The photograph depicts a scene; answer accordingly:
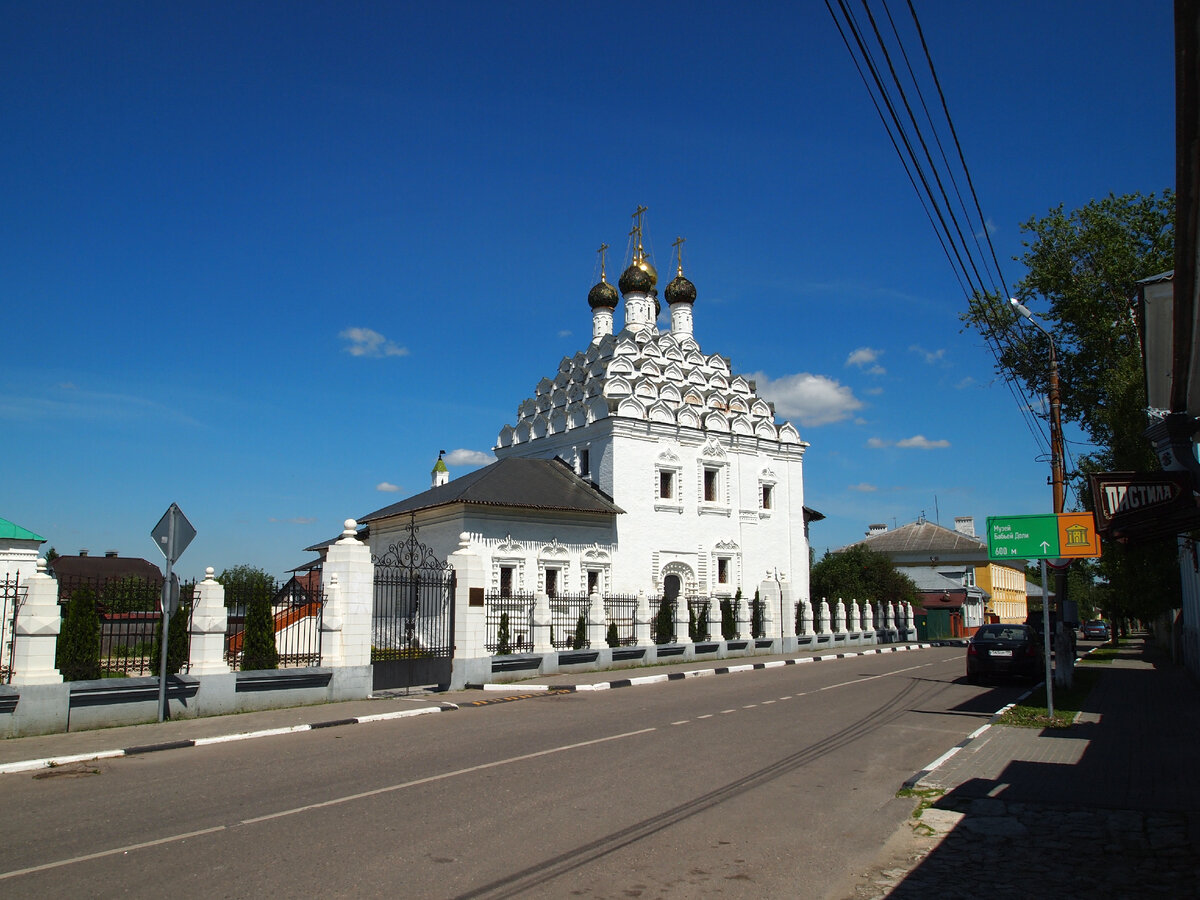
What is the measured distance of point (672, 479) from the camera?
111ft

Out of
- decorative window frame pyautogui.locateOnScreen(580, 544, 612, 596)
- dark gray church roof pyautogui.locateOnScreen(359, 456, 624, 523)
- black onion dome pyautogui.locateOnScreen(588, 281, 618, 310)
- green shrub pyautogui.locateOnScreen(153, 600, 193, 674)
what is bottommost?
green shrub pyautogui.locateOnScreen(153, 600, 193, 674)

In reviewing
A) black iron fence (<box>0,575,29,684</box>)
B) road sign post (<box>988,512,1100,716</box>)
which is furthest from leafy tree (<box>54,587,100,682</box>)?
road sign post (<box>988,512,1100,716</box>)

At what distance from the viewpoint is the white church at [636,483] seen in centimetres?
2955

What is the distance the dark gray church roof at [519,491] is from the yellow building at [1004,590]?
39129mm

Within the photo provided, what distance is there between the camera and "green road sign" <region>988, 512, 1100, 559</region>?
11820mm

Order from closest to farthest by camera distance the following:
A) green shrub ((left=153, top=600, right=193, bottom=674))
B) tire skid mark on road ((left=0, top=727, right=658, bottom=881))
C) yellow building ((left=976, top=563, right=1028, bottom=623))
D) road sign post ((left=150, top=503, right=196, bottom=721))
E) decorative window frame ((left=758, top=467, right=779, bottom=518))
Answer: tire skid mark on road ((left=0, top=727, right=658, bottom=881))
road sign post ((left=150, top=503, right=196, bottom=721))
green shrub ((left=153, top=600, right=193, bottom=674))
decorative window frame ((left=758, top=467, right=779, bottom=518))
yellow building ((left=976, top=563, right=1028, bottom=623))

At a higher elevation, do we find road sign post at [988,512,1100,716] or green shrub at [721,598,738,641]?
road sign post at [988,512,1100,716]

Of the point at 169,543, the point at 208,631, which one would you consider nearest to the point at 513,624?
the point at 208,631

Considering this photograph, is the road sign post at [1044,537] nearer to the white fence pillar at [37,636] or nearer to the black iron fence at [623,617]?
the white fence pillar at [37,636]

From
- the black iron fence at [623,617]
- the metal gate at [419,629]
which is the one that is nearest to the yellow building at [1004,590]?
the black iron fence at [623,617]

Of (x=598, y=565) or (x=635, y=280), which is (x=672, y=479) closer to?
(x=598, y=565)

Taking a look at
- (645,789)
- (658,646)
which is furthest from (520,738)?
(658,646)

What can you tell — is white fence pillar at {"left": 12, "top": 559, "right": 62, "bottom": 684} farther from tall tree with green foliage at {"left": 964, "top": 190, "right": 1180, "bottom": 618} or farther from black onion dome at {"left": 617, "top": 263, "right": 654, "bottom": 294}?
black onion dome at {"left": 617, "top": 263, "right": 654, "bottom": 294}

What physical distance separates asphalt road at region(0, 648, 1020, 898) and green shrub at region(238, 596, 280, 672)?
3471 millimetres
